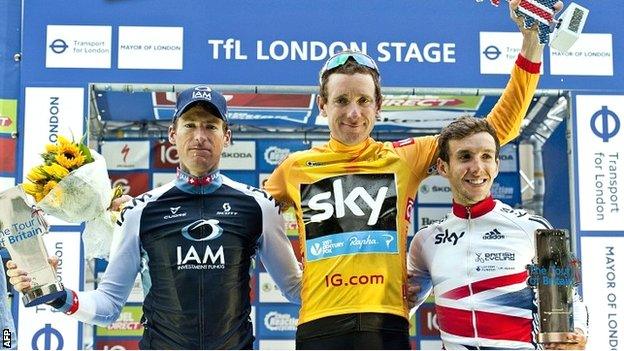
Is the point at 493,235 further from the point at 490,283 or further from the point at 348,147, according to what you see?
the point at 348,147

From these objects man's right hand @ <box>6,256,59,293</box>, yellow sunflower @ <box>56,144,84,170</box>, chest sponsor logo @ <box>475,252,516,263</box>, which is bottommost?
man's right hand @ <box>6,256,59,293</box>

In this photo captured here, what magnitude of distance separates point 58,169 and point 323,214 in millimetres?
909

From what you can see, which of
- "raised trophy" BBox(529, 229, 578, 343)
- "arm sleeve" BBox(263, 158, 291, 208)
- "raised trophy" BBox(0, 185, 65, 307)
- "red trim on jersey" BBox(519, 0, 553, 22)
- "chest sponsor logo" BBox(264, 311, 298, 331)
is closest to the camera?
"raised trophy" BBox(529, 229, 578, 343)

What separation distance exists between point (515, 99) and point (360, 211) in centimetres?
68

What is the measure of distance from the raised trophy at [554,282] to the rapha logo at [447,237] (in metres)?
0.90

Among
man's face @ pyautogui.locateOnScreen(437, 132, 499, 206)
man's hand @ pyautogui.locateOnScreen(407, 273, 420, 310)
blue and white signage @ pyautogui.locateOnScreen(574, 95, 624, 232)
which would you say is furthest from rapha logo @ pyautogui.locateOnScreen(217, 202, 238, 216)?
blue and white signage @ pyautogui.locateOnScreen(574, 95, 624, 232)

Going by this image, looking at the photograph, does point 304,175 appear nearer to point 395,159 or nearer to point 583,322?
point 395,159

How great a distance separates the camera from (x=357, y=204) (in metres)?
2.83

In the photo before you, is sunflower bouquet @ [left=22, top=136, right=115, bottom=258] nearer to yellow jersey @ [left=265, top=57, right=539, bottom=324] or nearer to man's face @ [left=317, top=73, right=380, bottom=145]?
yellow jersey @ [left=265, top=57, right=539, bottom=324]

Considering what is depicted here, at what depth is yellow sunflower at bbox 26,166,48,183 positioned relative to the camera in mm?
2936

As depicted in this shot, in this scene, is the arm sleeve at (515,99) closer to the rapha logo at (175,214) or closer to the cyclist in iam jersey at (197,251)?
the cyclist in iam jersey at (197,251)

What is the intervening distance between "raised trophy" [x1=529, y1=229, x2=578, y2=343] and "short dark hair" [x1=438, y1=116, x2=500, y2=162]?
952 millimetres

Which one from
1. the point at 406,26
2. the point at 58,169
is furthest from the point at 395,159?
the point at 406,26

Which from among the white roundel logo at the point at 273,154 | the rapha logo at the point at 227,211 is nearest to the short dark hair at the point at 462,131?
the rapha logo at the point at 227,211
